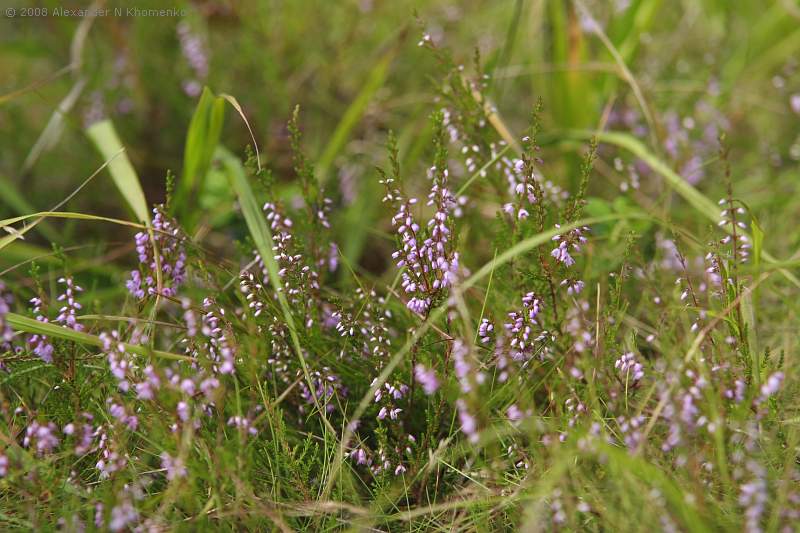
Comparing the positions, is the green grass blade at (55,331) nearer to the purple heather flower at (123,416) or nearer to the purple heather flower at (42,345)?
the purple heather flower at (42,345)

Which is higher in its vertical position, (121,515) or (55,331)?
(55,331)

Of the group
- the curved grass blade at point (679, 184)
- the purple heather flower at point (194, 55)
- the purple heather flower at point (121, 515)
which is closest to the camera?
the purple heather flower at point (121, 515)

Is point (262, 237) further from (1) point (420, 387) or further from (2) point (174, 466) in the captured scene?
(2) point (174, 466)

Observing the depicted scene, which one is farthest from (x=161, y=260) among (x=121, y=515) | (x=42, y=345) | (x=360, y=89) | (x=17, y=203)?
(x=360, y=89)

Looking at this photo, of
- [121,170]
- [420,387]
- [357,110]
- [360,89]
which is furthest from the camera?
[360,89]

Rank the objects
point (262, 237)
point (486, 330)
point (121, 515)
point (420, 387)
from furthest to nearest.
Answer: point (262, 237), point (420, 387), point (486, 330), point (121, 515)

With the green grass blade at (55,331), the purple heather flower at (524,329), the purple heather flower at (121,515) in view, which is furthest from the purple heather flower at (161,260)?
the purple heather flower at (524,329)
